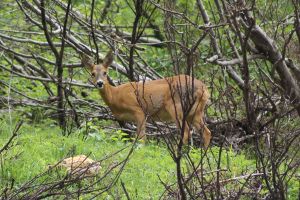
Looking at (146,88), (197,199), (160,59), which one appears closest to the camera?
(197,199)

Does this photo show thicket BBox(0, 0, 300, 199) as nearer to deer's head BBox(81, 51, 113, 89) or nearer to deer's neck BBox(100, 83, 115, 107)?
deer's head BBox(81, 51, 113, 89)

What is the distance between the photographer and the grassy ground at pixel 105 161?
26.4 ft

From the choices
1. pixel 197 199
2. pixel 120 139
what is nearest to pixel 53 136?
pixel 120 139

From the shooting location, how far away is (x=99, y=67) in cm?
1342

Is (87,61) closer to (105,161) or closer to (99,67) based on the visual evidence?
(99,67)

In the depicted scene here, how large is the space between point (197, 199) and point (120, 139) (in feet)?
13.2

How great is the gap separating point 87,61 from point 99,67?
0.23 metres

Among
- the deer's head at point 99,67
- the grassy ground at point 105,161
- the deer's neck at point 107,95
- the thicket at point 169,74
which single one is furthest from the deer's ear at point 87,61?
the grassy ground at point 105,161

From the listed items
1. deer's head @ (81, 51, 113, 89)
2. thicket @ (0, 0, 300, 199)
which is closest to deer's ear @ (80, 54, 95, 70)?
deer's head @ (81, 51, 113, 89)

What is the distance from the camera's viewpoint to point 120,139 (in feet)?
36.7

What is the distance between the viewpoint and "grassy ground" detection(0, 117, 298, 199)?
805 centimetres

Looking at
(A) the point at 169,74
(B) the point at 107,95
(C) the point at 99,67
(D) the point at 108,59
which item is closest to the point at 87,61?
(C) the point at 99,67

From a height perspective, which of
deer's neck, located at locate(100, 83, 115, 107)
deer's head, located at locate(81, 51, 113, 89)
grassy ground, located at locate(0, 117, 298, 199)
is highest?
deer's head, located at locate(81, 51, 113, 89)

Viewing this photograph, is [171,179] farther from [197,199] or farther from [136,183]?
[197,199]
